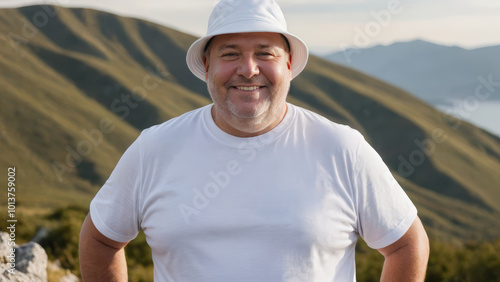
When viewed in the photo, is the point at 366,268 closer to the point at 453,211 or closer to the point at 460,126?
the point at 453,211

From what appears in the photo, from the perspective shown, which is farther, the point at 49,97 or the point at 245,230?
the point at 49,97

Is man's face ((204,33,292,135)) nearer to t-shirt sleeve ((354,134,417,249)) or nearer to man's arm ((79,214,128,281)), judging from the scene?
t-shirt sleeve ((354,134,417,249))

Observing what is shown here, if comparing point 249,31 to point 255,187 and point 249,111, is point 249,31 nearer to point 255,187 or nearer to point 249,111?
point 249,111

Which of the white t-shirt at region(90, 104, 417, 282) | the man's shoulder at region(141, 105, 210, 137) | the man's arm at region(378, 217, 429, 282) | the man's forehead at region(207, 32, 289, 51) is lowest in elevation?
the man's arm at region(378, 217, 429, 282)

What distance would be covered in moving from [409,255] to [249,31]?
1.39m

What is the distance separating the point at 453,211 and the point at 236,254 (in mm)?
105772

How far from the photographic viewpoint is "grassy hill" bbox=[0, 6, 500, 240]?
94312 mm

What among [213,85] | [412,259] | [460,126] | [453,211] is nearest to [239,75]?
[213,85]

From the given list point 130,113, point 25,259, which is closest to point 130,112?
point 130,113

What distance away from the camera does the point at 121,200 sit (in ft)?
10.2

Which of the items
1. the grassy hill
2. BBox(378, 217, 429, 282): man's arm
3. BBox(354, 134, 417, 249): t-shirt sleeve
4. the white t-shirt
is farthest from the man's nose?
the grassy hill

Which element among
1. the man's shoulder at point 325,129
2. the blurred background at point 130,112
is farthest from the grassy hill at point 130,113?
the man's shoulder at point 325,129

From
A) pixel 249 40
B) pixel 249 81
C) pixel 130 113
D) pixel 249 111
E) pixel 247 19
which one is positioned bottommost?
pixel 130 113

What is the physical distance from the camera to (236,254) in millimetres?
2881
